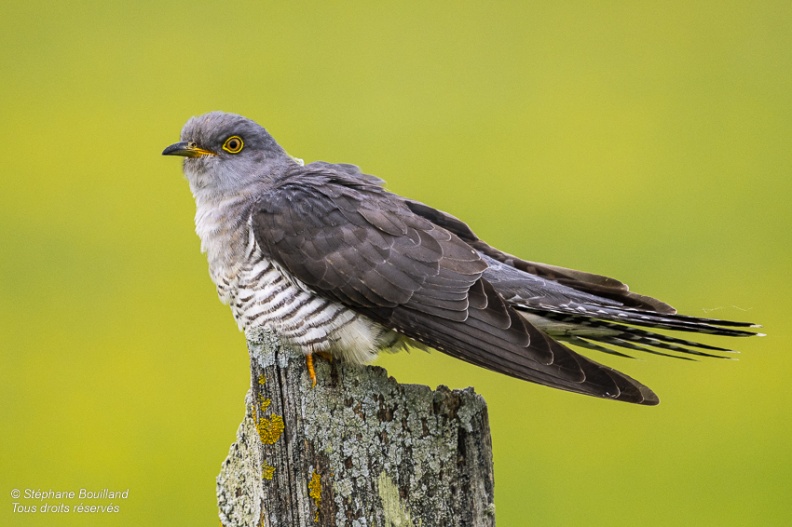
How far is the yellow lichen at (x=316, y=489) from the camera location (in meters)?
2.65

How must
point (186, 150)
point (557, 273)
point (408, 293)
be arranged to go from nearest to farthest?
point (408, 293) → point (557, 273) → point (186, 150)

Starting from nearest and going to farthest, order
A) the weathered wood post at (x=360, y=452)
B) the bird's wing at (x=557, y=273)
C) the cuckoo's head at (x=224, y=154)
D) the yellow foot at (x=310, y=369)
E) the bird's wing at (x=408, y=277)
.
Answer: the weathered wood post at (x=360, y=452), the yellow foot at (x=310, y=369), the bird's wing at (x=408, y=277), the bird's wing at (x=557, y=273), the cuckoo's head at (x=224, y=154)

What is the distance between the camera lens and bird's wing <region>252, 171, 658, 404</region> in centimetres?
298

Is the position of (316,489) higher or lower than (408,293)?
lower

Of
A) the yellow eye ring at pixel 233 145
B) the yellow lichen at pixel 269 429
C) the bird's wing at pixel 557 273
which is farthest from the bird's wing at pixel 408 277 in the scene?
the yellow lichen at pixel 269 429

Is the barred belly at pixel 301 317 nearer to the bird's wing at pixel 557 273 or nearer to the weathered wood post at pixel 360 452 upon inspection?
the weathered wood post at pixel 360 452

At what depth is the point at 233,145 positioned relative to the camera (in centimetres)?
402

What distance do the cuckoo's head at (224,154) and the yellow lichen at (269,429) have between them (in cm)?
151

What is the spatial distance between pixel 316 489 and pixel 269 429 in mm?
228

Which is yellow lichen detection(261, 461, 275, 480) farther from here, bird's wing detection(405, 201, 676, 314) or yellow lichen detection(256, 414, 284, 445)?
bird's wing detection(405, 201, 676, 314)

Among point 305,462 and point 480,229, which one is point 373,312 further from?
point 480,229

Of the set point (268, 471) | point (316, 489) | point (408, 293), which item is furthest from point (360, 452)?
point (408, 293)

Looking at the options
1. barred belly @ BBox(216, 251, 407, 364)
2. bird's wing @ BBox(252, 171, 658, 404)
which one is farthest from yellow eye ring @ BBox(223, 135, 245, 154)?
barred belly @ BBox(216, 251, 407, 364)

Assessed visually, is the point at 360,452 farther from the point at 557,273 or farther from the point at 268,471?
the point at 557,273
